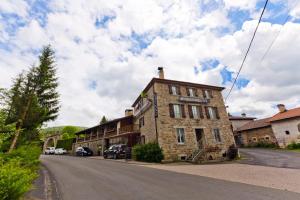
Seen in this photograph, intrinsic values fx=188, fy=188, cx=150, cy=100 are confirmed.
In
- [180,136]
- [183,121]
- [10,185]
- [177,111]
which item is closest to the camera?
[10,185]

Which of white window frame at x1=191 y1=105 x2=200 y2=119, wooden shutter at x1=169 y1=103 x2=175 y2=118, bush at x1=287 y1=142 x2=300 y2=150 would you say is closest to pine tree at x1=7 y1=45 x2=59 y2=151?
wooden shutter at x1=169 y1=103 x2=175 y2=118

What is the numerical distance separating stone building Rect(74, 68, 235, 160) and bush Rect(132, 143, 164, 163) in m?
0.75

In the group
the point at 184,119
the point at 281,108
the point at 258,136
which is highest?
the point at 281,108

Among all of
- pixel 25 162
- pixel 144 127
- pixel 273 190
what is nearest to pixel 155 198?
pixel 273 190

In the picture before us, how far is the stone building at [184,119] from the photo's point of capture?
20.9m

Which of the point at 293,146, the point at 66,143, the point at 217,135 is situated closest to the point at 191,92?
the point at 217,135

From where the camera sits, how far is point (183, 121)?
22.3 metres

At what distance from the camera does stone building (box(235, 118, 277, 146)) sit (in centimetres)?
3167

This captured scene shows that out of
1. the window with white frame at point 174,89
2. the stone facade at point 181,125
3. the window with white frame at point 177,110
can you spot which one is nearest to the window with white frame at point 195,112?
the stone facade at point 181,125

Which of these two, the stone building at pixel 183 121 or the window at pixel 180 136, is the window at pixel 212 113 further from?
the window at pixel 180 136

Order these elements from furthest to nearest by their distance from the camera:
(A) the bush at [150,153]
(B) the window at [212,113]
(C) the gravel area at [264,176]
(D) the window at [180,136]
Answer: (B) the window at [212,113]
(D) the window at [180,136]
(A) the bush at [150,153]
(C) the gravel area at [264,176]

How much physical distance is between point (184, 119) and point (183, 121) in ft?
1.01

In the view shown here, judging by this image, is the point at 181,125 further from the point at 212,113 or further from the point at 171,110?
the point at 212,113

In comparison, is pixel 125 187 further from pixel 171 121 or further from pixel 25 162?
pixel 171 121
